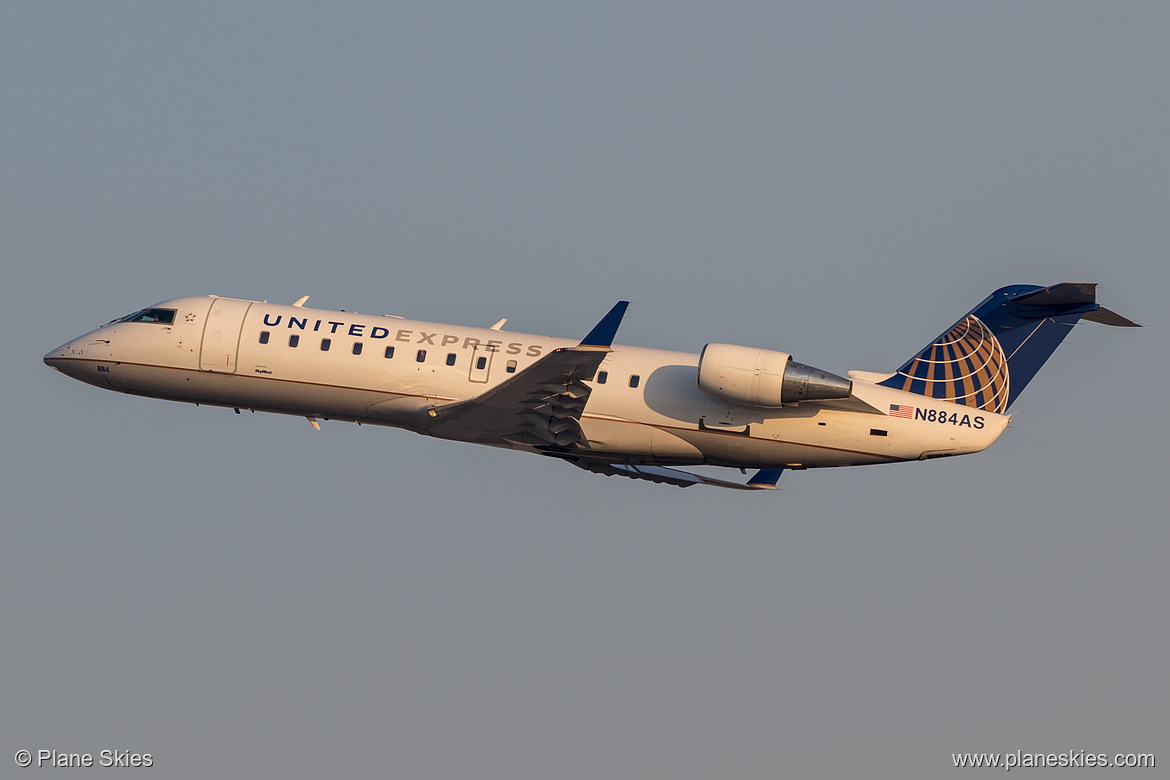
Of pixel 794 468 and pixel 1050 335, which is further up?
pixel 1050 335

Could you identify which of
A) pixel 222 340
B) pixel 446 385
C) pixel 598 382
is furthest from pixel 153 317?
pixel 598 382

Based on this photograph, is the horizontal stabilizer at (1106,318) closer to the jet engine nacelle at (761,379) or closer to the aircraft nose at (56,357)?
the jet engine nacelle at (761,379)

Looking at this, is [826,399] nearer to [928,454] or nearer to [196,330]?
[928,454]

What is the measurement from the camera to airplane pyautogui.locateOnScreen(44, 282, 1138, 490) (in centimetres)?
2714

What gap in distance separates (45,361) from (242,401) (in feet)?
17.4

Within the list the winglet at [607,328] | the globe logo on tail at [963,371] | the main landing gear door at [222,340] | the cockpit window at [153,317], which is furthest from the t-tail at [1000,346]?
the cockpit window at [153,317]

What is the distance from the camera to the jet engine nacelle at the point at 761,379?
26656 millimetres

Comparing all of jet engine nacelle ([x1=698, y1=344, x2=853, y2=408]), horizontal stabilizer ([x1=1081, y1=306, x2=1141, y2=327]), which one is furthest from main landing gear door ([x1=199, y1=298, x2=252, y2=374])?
horizontal stabilizer ([x1=1081, y1=306, x2=1141, y2=327])

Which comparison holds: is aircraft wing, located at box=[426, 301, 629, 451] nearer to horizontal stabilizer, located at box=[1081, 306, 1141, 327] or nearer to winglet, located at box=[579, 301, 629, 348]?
winglet, located at box=[579, 301, 629, 348]

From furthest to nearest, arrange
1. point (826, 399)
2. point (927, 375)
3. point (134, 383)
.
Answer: point (134, 383) < point (927, 375) < point (826, 399)

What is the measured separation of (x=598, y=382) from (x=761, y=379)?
3.44 metres

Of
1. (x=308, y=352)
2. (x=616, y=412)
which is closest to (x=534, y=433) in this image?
(x=616, y=412)

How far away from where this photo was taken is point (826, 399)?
88.2ft

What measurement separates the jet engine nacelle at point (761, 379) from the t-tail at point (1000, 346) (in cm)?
268
